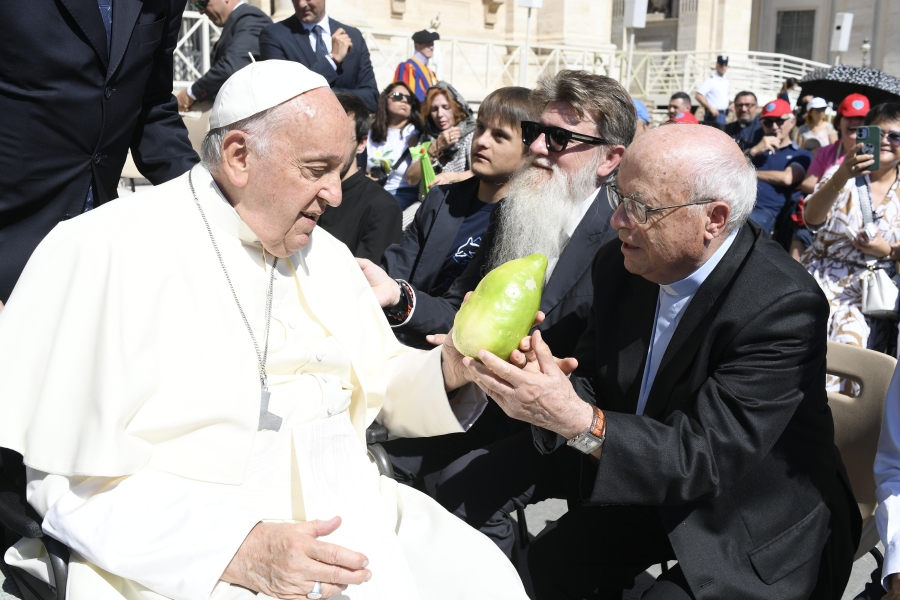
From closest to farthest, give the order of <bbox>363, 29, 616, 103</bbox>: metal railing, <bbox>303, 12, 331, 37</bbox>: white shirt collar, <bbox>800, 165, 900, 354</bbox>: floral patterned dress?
<bbox>800, 165, 900, 354</bbox>: floral patterned dress → <bbox>303, 12, 331, 37</bbox>: white shirt collar → <bbox>363, 29, 616, 103</bbox>: metal railing

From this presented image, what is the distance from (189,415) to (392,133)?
610 cm

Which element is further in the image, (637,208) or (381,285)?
(381,285)

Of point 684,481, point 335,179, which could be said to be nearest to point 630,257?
point 684,481

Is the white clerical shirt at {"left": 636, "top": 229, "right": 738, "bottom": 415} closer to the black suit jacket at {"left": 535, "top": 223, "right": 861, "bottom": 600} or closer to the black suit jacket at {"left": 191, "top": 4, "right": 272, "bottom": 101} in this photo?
the black suit jacket at {"left": 535, "top": 223, "right": 861, "bottom": 600}

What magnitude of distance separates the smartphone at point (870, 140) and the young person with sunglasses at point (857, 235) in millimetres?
38

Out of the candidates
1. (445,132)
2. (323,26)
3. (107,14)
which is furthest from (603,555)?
(323,26)

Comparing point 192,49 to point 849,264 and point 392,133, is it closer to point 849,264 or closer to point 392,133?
point 392,133

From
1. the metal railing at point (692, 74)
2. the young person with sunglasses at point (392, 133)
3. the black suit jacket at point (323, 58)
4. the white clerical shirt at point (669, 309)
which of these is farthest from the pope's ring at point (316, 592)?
the metal railing at point (692, 74)

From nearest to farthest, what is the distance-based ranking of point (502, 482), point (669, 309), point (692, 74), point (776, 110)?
→ point (669, 309) < point (502, 482) < point (776, 110) < point (692, 74)

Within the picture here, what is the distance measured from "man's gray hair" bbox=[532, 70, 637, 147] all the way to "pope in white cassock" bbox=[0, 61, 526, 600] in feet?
4.55

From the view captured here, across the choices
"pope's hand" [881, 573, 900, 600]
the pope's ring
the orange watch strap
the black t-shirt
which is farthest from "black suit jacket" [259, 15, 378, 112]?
"pope's hand" [881, 573, 900, 600]

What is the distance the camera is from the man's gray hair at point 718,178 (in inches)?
91.0

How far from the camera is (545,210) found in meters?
3.45

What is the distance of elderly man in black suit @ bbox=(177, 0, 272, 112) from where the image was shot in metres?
6.73
